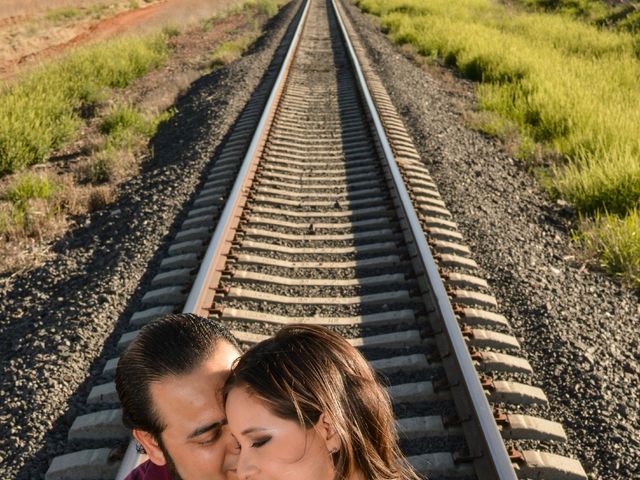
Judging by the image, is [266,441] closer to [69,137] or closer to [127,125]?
[127,125]

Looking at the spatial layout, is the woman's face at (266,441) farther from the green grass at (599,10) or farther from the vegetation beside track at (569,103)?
the green grass at (599,10)

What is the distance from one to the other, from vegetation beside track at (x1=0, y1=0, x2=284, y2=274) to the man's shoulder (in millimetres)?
3700

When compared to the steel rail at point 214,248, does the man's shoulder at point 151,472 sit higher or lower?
higher

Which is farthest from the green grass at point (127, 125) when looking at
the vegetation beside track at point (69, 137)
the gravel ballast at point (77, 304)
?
the gravel ballast at point (77, 304)

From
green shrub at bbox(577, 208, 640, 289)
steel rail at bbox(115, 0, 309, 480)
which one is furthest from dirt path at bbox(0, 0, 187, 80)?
green shrub at bbox(577, 208, 640, 289)

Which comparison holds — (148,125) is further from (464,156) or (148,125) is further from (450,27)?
(450,27)

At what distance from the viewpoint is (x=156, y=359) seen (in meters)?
1.76

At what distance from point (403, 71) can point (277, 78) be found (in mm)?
2853

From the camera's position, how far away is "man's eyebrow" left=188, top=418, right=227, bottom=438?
1783 mm

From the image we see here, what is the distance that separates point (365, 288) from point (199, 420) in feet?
9.72

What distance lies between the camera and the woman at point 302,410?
5.42 ft

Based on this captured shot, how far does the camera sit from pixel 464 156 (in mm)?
7500

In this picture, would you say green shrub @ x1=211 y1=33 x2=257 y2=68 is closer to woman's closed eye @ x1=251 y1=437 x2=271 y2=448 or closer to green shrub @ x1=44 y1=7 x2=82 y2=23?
woman's closed eye @ x1=251 y1=437 x2=271 y2=448

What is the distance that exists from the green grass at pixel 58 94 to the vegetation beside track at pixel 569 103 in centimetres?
592
